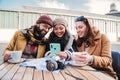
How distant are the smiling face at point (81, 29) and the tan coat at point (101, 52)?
4.0 inches

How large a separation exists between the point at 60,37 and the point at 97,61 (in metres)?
0.94

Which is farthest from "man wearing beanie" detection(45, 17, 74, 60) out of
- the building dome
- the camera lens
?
the building dome

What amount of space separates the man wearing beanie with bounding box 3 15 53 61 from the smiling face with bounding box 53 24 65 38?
14 centimetres

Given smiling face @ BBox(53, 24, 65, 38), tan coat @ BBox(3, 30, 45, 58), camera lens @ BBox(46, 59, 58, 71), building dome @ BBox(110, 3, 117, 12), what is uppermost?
building dome @ BBox(110, 3, 117, 12)

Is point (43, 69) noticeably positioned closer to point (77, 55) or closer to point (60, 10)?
point (77, 55)

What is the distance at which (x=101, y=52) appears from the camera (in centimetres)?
228

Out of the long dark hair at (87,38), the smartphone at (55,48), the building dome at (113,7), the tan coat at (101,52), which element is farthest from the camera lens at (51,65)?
the building dome at (113,7)

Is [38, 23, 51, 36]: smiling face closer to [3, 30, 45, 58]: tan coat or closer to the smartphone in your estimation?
[3, 30, 45, 58]: tan coat

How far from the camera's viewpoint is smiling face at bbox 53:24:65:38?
2834 millimetres

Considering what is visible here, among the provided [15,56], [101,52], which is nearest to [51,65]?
[15,56]

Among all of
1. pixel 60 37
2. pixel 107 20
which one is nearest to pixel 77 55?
pixel 60 37

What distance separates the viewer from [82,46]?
246cm

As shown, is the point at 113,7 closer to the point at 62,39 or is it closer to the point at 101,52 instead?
the point at 62,39

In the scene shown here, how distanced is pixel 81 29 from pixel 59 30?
437 millimetres
